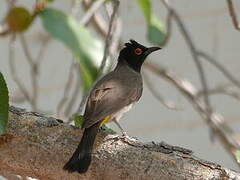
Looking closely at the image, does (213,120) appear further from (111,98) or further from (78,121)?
(78,121)

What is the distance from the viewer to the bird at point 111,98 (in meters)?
1.83

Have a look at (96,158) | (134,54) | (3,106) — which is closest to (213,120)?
(134,54)

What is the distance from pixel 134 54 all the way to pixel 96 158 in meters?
1.27

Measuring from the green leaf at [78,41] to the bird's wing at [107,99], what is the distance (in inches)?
2.6

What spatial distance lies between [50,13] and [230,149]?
4.39ft

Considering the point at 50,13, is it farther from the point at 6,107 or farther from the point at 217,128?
the point at 217,128

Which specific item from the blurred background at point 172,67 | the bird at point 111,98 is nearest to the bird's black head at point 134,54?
the bird at point 111,98

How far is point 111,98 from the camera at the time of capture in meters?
2.36

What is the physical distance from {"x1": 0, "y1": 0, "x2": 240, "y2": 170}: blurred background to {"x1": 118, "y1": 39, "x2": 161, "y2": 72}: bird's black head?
1682 mm

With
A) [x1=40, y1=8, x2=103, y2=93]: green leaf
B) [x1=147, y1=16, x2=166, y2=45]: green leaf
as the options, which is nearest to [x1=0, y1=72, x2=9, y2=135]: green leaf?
[x1=40, y1=8, x2=103, y2=93]: green leaf

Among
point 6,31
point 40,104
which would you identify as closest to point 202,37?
point 40,104

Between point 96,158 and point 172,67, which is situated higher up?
point 96,158

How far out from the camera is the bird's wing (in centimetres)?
217

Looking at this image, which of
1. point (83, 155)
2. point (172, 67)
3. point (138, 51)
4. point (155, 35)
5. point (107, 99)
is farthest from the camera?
point (172, 67)
